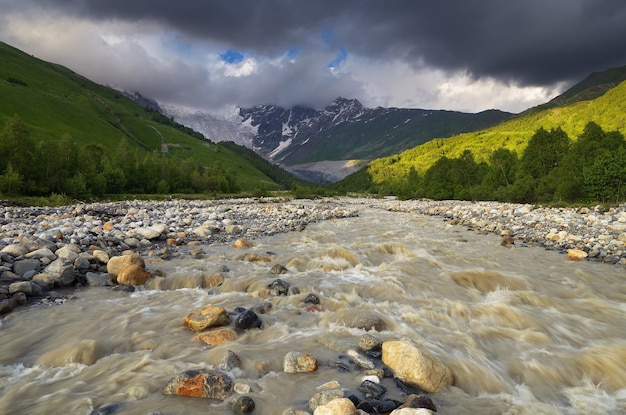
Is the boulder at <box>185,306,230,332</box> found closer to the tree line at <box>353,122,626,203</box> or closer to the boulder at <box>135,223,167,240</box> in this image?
the boulder at <box>135,223,167,240</box>

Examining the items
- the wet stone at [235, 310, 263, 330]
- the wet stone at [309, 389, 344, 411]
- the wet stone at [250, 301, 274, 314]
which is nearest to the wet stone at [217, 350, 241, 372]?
the wet stone at [235, 310, 263, 330]

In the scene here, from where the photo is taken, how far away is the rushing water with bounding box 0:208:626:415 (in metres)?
5.59

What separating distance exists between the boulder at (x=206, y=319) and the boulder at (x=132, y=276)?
4.44 meters

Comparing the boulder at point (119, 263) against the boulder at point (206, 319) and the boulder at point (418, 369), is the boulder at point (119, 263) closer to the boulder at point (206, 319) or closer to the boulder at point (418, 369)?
the boulder at point (206, 319)

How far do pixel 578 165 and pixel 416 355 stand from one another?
62.9 meters

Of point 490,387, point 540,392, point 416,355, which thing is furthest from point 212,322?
point 540,392

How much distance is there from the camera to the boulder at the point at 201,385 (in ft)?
17.6

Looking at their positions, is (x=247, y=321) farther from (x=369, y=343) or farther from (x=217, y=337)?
(x=369, y=343)

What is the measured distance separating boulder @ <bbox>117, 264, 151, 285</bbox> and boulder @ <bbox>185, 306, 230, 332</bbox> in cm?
444

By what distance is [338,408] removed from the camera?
4543 mm

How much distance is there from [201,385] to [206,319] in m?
2.80

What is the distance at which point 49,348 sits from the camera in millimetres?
7090

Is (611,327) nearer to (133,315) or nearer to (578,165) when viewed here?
(133,315)

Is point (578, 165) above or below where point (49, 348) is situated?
above
